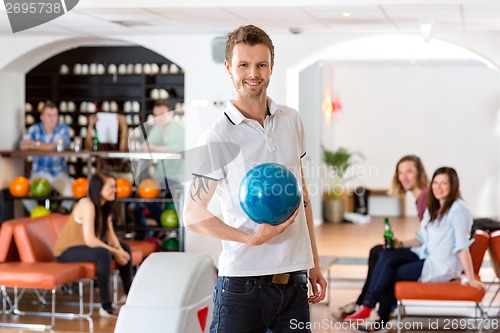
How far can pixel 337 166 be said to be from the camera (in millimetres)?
14469

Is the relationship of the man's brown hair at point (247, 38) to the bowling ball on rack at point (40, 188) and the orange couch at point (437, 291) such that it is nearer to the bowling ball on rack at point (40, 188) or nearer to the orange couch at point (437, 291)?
the orange couch at point (437, 291)

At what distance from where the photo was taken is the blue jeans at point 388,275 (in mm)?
6332

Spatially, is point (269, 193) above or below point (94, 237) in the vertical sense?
above

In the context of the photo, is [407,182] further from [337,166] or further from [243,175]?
[337,166]

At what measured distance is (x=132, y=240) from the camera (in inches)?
352

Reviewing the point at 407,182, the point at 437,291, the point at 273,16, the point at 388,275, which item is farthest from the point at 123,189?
the point at 437,291

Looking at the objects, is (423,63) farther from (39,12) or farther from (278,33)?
(39,12)

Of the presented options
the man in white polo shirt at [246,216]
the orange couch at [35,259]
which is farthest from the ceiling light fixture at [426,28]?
the man in white polo shirt at [246,216]

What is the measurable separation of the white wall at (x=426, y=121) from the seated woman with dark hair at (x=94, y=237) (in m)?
8.57

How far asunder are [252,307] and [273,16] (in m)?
5.05

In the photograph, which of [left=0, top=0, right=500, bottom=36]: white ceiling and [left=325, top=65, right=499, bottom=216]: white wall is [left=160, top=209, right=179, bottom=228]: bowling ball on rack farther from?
[left=325, top=65, right=499, bottom=216]: white wall

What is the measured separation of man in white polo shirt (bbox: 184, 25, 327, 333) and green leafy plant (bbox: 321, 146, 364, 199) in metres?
11.8

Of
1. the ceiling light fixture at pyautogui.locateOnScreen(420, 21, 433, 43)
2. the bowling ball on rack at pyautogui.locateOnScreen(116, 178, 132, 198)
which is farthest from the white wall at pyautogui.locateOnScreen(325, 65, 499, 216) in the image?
the ceiling light fixture at pyautogui.locateOnScreen(420, 21, 433, 43)

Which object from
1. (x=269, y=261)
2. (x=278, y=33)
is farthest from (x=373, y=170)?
(x=269, y=261)
